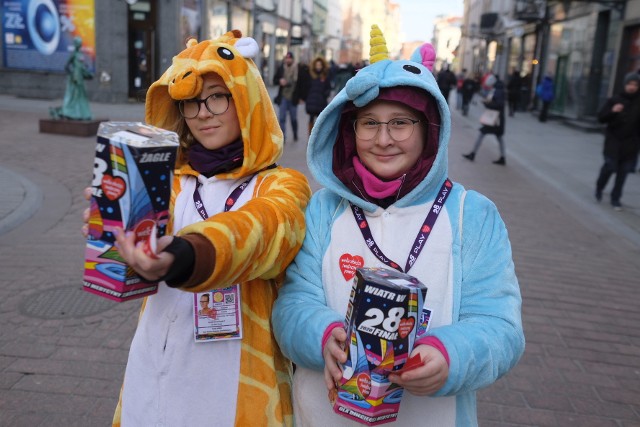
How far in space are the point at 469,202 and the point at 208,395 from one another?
3.26 feet

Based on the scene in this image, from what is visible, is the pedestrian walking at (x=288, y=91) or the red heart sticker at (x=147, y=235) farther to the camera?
the pedestrian walking at (x=288, y=91)

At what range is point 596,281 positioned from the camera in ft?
18.1

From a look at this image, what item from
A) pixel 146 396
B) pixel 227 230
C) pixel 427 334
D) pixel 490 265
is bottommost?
pixel 146 396

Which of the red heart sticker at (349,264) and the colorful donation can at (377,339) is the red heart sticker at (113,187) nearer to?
the colorful donation can at (377,339)

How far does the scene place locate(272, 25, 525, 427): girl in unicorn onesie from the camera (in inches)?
63.8

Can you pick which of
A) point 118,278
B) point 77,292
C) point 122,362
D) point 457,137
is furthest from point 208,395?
point 457,137

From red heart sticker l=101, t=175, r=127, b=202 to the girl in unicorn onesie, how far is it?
643mm

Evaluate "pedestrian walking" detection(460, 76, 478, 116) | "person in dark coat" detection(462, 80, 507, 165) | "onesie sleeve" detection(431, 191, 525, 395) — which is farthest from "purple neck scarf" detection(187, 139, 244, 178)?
"pedestrian walking" detection(460, 76, 478, 116)

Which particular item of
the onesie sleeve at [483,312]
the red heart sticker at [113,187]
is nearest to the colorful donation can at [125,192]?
the red heart sticker at [113,187]

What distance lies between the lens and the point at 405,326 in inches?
52.4

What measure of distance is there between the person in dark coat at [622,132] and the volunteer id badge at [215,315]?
26.0 feet

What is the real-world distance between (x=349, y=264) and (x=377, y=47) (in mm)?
699

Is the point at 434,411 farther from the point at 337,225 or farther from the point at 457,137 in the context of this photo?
the point at 457,137

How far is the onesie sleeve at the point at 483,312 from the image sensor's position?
148cm
